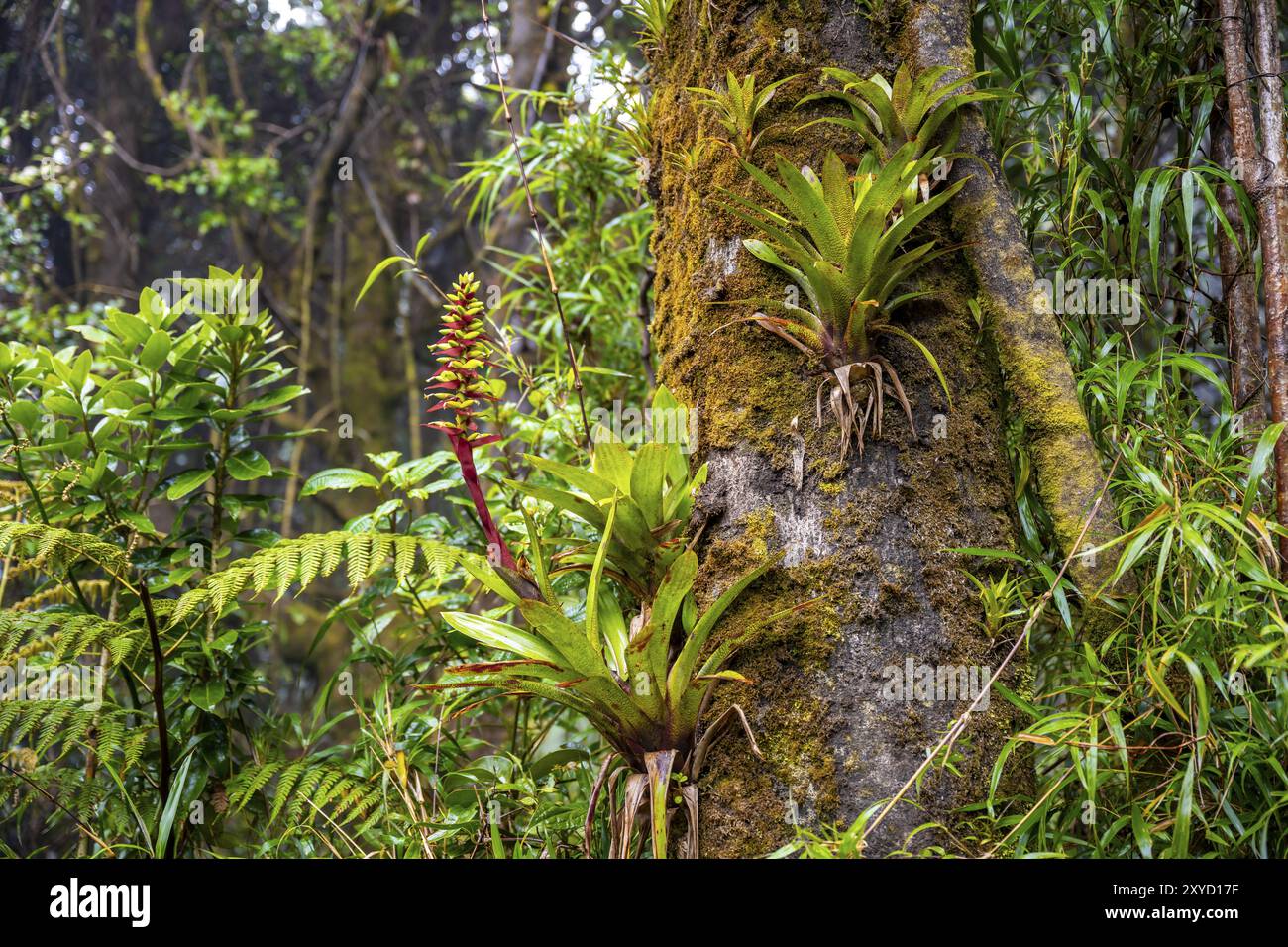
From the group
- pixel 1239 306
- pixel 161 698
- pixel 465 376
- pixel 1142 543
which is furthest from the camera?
pixel 1239 306

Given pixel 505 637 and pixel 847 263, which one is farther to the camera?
pixel 847 263

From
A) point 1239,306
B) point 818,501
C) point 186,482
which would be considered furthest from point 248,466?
point 1239,306

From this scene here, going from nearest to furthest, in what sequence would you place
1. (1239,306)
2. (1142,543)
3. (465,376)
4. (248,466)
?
(1142,543), (465,376), (1239,306), (248,466)

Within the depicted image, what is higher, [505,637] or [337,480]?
[337,480]

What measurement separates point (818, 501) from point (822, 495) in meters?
0.01

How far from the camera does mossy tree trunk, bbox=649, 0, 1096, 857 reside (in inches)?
47.5

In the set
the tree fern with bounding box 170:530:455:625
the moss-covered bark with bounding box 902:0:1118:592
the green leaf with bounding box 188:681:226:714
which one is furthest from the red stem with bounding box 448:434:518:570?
the moss-covered bark with bounding box 902:0:1118:592

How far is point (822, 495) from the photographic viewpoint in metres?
1.32

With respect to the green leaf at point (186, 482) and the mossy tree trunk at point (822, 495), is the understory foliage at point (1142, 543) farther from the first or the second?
the green leaf at point (186, 482)

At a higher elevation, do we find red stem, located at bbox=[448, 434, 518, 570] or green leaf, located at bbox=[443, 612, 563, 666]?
red stem, located at bbox=[448, 434, 518, 570]

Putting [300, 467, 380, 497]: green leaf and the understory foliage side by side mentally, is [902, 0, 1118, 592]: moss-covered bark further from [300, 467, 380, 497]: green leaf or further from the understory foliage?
[300, 467, 380, 497]: green leaf

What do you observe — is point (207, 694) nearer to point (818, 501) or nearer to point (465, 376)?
point (465, 376)

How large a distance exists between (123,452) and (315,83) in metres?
5.48
